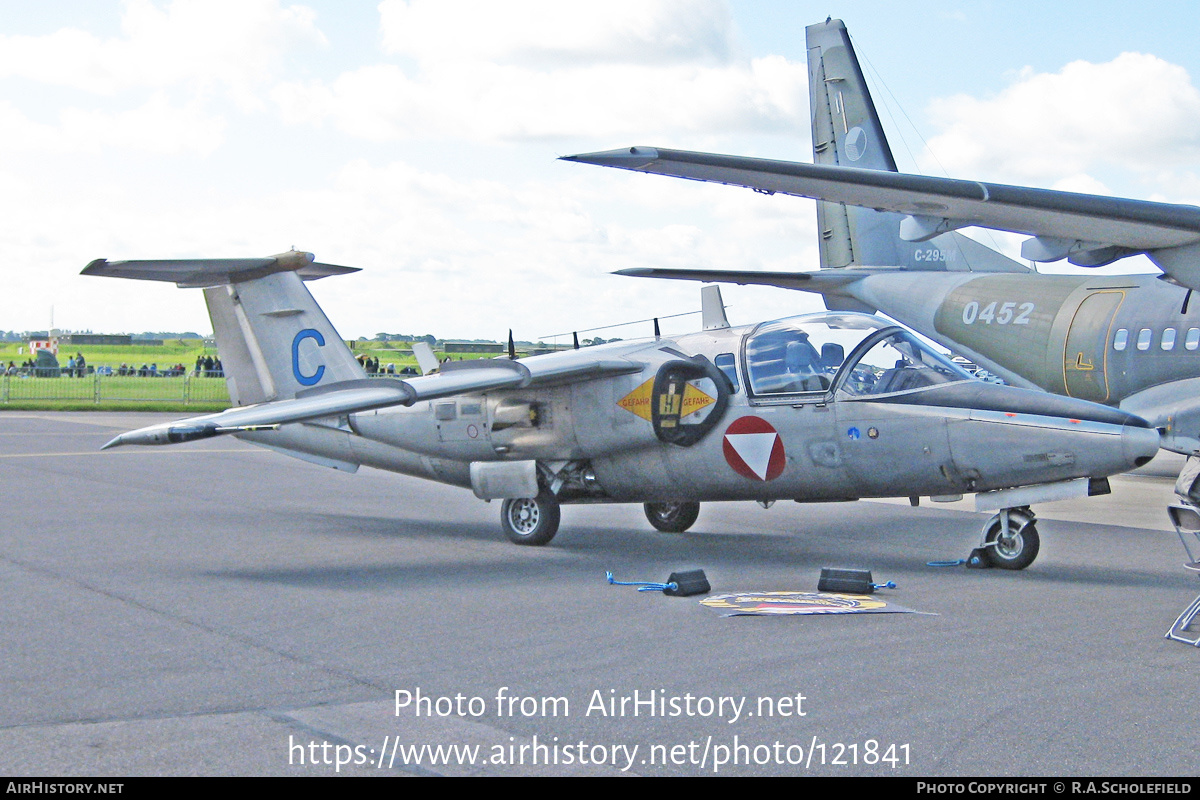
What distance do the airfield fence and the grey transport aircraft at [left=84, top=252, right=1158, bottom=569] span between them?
96.3 ft

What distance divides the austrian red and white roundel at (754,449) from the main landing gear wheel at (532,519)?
6.95 ft

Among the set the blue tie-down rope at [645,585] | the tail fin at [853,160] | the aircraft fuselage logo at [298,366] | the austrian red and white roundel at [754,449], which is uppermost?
the tail fin at [853,160]

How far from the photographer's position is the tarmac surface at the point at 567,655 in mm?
5043

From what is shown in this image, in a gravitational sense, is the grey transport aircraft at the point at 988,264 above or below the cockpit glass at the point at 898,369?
above

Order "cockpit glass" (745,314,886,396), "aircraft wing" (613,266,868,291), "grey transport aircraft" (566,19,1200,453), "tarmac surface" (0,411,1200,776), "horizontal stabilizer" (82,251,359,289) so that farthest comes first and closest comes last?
"aircraft wing" (613,266,868,291)
"horizontal stabilizer" (82,251,359,289)
"cockpit glass" (745,314,886,396)
"grey transport aircraft" (566,19,1200,453)
"tarmac surface" (0,411,1200,776)

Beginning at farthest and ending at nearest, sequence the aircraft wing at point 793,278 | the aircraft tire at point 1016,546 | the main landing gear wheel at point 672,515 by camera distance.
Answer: the aircraft wing at point 793,278, the main landing gear wheel at point 672,515, the aircraft tire at point 1016,546

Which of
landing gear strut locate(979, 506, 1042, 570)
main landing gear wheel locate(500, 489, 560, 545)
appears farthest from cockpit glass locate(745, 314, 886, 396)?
main landing gear wheel locate(500, 489, 560, 545)

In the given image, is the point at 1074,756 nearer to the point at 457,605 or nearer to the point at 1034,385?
the point at 457,605

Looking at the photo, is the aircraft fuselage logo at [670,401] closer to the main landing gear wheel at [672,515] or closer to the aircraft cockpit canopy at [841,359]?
the aircraft cockpit canopy at [841,359]

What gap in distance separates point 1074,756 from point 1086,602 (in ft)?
13.2

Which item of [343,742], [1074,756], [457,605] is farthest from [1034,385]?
[343,742]

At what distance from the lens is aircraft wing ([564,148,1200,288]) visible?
9570mm

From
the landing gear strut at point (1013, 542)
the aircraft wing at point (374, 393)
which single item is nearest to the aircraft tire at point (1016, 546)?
the landing gear strut at point (1013, 542)

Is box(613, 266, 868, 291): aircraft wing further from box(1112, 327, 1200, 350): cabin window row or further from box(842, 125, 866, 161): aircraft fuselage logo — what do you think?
box(1112, 327, 1200, 350): cabin window row
